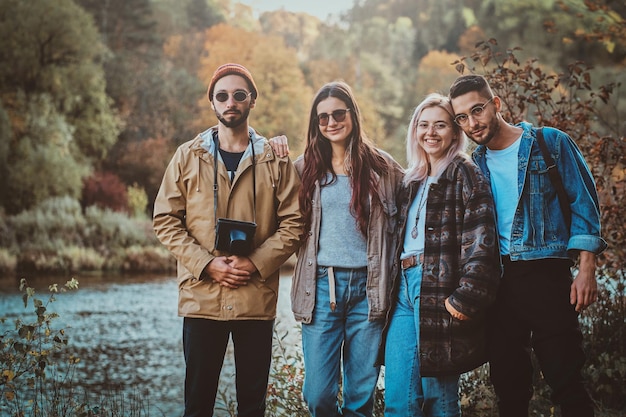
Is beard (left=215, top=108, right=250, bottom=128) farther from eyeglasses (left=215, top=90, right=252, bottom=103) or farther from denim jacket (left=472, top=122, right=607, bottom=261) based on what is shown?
denim jacket (left=472, top=122, right=607, bottom=261)

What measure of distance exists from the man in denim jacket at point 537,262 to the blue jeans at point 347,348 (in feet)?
1.86

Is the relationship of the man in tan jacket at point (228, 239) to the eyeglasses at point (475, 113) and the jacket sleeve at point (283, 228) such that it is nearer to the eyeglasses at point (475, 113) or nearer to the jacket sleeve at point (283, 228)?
the jacket sleeve at point (283, 228)

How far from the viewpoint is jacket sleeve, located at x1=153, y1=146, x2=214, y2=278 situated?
2.88 meters

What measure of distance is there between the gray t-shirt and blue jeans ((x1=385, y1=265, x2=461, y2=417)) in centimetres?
27

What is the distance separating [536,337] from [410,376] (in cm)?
55

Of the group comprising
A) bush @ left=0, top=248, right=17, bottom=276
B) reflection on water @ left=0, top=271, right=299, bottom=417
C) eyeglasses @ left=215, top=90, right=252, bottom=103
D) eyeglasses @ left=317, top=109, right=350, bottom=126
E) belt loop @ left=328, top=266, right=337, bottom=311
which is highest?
eyeglasses @ left=215, top=90, right=252, bottom=103

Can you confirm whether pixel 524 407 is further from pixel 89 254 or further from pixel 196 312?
pixel 89 254

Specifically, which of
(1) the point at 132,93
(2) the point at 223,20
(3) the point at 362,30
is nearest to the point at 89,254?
(1) the point at 132,93

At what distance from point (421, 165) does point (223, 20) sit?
32.4 m

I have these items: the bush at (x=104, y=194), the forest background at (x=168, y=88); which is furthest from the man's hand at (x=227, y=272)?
the bush at (x=104, y=194)

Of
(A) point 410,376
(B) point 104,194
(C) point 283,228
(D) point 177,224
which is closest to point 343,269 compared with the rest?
(C) point 283,228

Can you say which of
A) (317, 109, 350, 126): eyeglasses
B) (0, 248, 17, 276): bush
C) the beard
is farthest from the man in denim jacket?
(0, 248, 17, 276): bush

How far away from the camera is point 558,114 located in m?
4.67

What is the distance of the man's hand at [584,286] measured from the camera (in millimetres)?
2527
